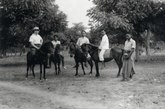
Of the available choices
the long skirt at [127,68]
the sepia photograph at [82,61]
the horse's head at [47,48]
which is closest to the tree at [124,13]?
the sepia photograph at [82,61]

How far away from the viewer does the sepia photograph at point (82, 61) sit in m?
11.7

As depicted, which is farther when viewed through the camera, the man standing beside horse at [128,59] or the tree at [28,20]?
the tree at [28,20]

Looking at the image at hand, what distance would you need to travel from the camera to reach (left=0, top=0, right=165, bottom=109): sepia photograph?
1166 centimetres

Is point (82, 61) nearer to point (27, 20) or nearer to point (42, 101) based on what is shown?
point (42, 101)

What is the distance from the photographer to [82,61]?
20844mm

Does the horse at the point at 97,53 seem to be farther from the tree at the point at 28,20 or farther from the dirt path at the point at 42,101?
the tree at the point at 28,20

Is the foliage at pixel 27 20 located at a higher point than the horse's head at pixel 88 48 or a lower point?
higher

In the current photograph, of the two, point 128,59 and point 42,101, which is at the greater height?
point 128,59

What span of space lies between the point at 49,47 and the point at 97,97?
6.75m

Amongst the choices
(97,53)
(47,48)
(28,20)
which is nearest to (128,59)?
(97,53)

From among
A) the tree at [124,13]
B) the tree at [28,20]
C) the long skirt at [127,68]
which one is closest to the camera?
the long skirt at [127,68]

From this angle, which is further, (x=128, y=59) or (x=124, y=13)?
(x=124, y=13)

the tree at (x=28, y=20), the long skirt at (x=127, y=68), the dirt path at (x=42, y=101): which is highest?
the tree at (x=28, y=20)

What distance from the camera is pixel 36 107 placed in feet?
33.2
